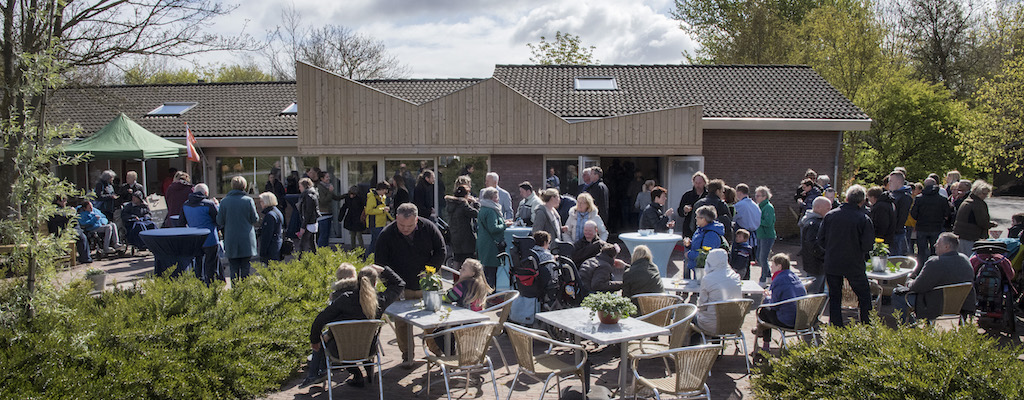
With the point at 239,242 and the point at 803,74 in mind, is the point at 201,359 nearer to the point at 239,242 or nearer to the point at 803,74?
the point at 239,242

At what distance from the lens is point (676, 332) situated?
5.71 metres

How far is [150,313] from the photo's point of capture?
18.1 ft

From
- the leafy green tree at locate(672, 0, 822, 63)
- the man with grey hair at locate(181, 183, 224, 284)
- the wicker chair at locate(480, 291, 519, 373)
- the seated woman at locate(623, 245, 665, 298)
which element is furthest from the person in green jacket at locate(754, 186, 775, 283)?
the leafy green tree at locate(672, 0, 822, 63)

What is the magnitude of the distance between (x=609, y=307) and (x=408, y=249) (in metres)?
2.21

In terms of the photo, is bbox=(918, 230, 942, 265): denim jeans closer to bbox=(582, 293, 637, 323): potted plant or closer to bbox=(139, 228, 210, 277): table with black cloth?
bbox=(582, 293, 637, 323): potted plant

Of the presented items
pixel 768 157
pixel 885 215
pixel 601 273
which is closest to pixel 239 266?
pixel 601 273

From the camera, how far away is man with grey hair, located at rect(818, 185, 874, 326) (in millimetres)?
7070

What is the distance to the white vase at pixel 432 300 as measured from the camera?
6.08 meters

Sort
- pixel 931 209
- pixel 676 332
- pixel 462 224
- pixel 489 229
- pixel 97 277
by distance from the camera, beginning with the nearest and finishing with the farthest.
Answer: pixel 676 332
pixel 97 277
pixel 489 229
pixel 462 224
pixel 931 209

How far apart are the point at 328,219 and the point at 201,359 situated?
7962 millimetres

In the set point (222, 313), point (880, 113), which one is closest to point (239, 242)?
point (222, 313)

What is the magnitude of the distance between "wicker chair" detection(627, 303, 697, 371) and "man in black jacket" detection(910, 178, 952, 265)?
608cm

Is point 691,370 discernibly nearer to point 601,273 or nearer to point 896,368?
point 896,368

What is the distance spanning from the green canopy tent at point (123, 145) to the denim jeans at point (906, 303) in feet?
46.4
